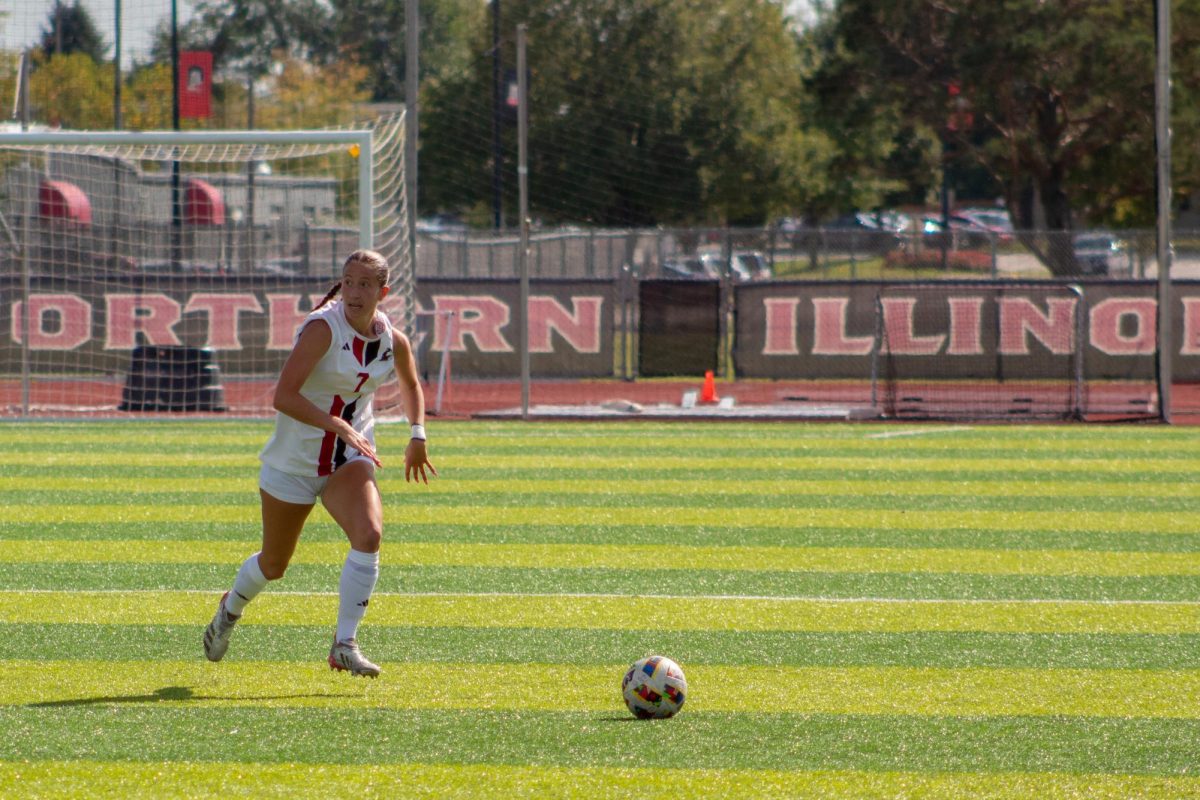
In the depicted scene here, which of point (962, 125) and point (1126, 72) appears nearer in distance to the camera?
point (1126, 72)

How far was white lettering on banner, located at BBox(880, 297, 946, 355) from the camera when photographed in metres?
22.8

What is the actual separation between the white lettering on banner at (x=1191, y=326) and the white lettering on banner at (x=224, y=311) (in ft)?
44.9

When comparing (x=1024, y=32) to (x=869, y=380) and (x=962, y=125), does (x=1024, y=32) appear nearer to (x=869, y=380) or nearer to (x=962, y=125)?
(x=962, y=125)

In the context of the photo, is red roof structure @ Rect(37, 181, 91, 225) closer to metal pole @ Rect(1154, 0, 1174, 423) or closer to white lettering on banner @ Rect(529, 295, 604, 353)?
white lettering on banner @ Rect(529, 295, 604, 353)

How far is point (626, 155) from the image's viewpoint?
40.9 metres

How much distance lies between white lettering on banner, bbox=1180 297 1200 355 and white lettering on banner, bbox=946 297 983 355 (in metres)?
3.22

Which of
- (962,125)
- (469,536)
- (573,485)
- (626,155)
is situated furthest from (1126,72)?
(469,536)

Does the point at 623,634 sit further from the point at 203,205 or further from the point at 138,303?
the point at 203,205

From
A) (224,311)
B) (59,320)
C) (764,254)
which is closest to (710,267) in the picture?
(764,254)

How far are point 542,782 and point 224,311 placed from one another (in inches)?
699

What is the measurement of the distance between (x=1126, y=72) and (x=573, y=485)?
2539 cm

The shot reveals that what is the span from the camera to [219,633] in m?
6.83

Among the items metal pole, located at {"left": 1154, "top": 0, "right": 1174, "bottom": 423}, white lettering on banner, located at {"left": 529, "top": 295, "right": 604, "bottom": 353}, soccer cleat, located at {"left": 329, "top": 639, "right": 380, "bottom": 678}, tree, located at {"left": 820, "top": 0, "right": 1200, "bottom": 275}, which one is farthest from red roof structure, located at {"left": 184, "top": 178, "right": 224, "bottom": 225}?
soccer cleat, located at {"left": 329, "top": 639, "right": 380, "bottom": 678}

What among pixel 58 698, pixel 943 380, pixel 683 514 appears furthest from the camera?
pixel 943 380
